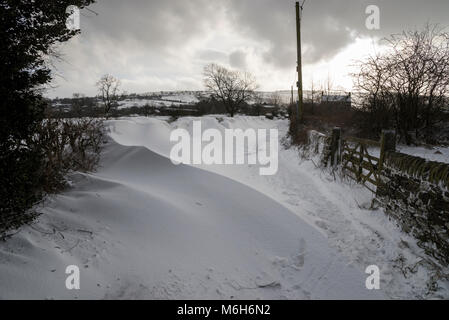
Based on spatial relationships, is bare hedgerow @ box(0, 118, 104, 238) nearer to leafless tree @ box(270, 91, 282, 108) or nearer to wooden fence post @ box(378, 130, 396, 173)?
wooden fence post @ box(378, 130, 396, 173)

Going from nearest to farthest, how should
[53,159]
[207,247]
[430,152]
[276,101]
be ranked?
[207,247], [53,159], [430,152], [276,101]

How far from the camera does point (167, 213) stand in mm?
3668

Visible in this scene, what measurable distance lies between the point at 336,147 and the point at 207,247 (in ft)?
17.6

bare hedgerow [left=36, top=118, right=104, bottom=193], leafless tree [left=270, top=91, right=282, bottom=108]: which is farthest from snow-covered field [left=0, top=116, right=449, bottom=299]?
leafless tree [left=270, top=91, right=282, bottom=108]

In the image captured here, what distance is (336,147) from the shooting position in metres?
6.46

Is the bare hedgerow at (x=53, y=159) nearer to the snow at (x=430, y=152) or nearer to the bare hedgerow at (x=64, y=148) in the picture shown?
the bare hedgerow at (x=64, y=148)

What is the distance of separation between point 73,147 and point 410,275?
8716 millimetres

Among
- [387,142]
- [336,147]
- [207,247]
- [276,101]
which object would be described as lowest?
[207,247]

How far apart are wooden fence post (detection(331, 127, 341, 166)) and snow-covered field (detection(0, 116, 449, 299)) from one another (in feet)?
5.64

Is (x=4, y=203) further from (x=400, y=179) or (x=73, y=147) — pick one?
(x=400, y=179)

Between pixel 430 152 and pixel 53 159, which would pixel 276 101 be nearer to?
pixel 430 152

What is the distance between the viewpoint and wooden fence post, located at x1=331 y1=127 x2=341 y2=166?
20.9 ft

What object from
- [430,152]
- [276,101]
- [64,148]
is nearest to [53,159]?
[64,148]

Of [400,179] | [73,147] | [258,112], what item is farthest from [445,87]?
[258,112]
